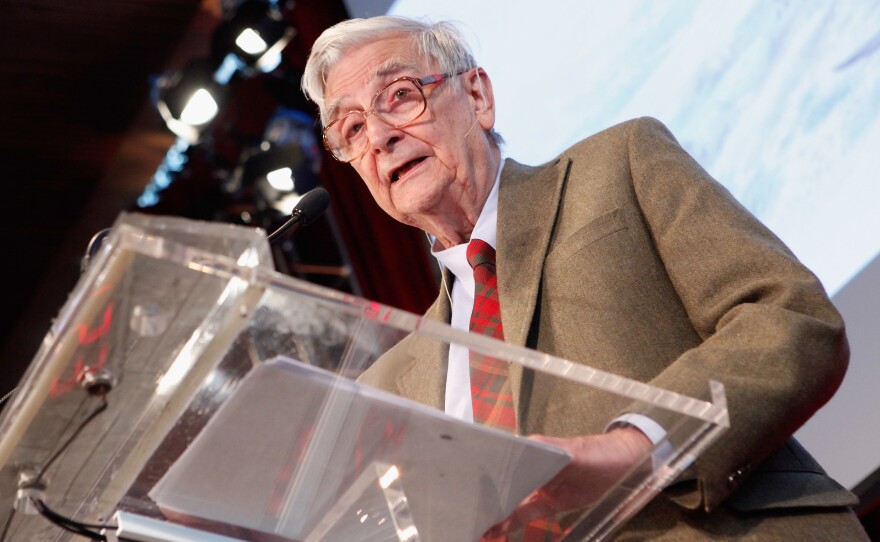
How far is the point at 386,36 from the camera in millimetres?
2186

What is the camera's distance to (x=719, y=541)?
1.26 m

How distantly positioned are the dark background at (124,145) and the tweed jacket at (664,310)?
2678mm

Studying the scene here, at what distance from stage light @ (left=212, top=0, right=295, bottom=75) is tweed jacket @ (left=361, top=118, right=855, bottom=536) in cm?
251

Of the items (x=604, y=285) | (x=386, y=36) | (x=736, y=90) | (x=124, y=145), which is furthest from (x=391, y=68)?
(x=124, y=145)

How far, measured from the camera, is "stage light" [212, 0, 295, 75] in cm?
415

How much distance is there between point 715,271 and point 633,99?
1.34 meters

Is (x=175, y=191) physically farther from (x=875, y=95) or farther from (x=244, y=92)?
(x=875, y=95)

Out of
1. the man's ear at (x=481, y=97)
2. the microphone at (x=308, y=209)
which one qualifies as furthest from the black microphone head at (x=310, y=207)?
the man's ear at (x=481, y=97)

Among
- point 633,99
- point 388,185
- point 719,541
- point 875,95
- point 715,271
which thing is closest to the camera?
point 719,541

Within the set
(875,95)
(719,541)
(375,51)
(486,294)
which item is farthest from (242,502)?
(875,95)

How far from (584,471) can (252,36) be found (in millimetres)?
3362

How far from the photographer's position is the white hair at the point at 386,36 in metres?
2.19

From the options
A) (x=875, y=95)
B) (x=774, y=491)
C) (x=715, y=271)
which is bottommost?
(x=774, y=491)

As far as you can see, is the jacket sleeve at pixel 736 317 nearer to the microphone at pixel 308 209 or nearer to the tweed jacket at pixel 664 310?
the tweed jacket at pixel 664 310
